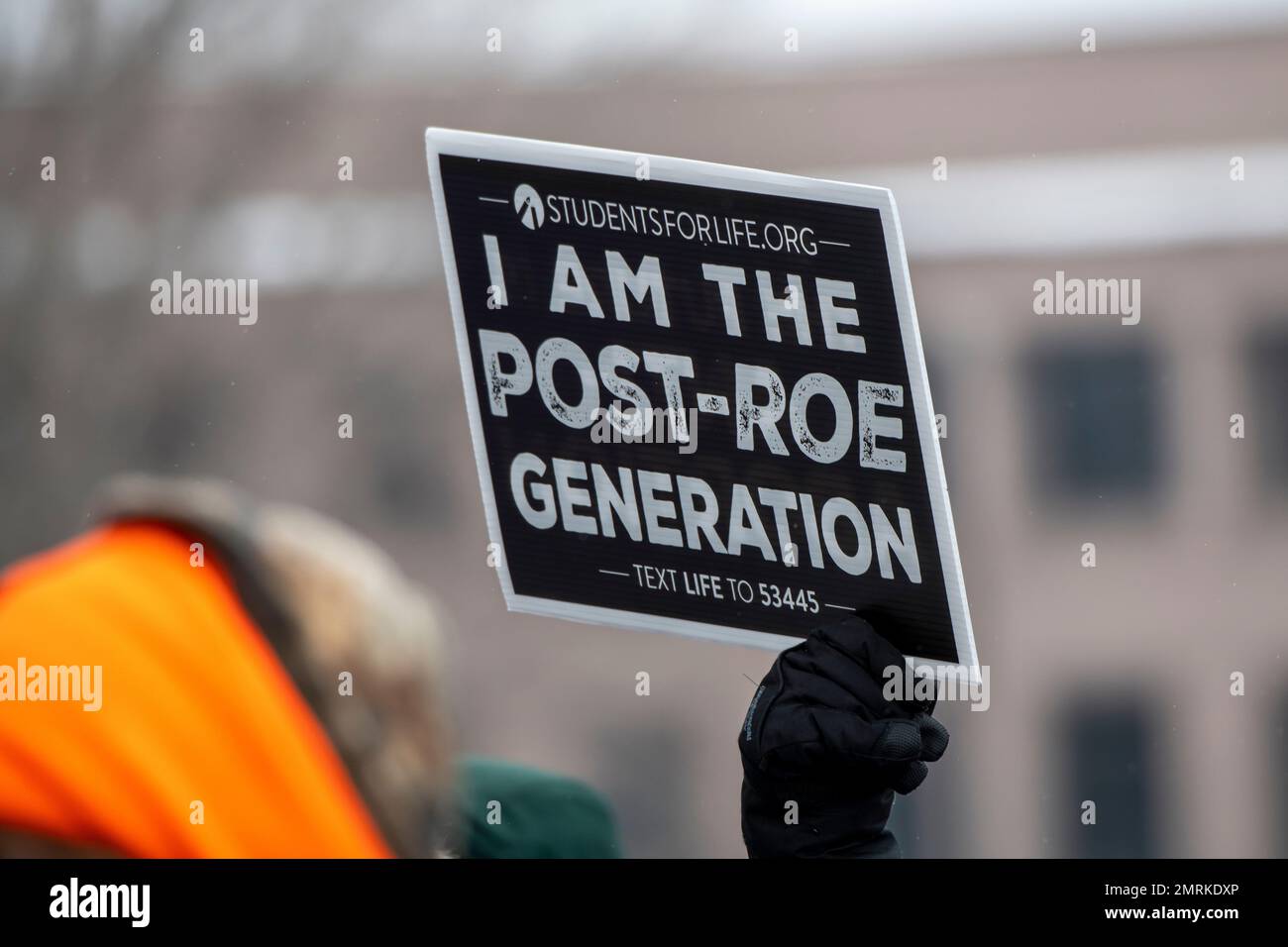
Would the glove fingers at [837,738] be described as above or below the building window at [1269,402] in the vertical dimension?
below

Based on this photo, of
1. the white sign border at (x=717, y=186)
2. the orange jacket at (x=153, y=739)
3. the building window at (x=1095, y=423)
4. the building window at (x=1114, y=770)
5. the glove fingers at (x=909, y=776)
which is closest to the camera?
the orange jacket at (x=153, y=739)

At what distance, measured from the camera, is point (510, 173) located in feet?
3.77

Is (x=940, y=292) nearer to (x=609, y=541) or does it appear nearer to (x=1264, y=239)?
(x=1264, y=239)

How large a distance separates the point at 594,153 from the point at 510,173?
77 millimetres

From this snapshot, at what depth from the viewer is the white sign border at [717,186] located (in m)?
1.08

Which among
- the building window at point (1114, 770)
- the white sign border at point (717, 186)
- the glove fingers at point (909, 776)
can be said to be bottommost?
the building window at point (1114, 770)

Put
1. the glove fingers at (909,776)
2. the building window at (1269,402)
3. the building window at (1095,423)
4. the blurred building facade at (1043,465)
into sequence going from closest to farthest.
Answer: the glove fingers at (909,776)
the blurred building facade at (1043,465)
the building window at (1269,402)
the building window at (1095,423)


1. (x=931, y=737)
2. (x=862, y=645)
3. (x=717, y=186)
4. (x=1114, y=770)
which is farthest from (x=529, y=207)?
(x=1114, y=770)

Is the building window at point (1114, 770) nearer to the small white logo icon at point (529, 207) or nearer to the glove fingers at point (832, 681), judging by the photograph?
the glove fingers at point (832, 681)

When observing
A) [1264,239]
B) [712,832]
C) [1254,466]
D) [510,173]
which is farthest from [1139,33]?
[510,173]

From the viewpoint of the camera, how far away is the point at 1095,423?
15445 mm

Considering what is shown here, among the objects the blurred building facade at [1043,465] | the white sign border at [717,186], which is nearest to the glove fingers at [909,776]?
the white sign border at [717,186]

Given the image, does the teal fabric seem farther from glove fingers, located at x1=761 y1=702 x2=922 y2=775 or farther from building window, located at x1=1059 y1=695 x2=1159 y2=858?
building window, located at x1=1059 y1=695 x2=1159 y2=858

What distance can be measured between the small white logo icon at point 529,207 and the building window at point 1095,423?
14.3 meters
